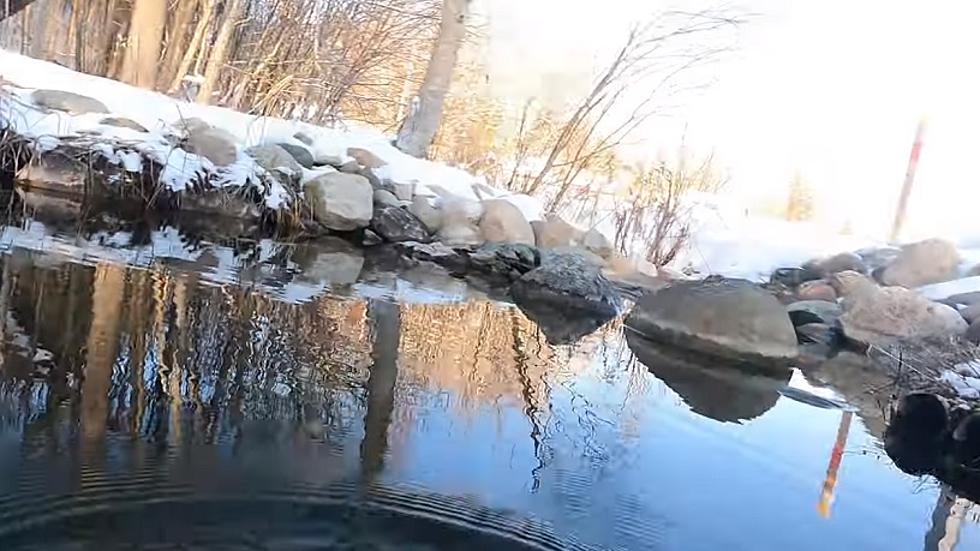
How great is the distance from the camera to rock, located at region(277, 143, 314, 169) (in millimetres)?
6738

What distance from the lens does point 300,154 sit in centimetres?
679

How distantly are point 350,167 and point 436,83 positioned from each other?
5.15 feet

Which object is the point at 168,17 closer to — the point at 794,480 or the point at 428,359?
the point at 428,359

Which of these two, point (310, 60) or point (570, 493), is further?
point (310, 60)

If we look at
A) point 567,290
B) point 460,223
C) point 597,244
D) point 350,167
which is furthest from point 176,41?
point 567,290

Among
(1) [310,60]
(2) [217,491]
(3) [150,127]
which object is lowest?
(2) [217,491]

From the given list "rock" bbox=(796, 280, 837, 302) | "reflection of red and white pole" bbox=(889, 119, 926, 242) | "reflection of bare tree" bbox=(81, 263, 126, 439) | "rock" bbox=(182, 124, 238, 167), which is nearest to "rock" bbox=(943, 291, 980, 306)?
"rock" bbox=(796, 280, 837, 302)

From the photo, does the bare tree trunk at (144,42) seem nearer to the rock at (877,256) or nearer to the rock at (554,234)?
the rock at (554,234)

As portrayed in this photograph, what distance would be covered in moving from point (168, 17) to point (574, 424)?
22.1 ft

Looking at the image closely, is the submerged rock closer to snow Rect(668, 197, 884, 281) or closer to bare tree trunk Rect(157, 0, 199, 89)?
snow Rect(668, 197, 884, 281)

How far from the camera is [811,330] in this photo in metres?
5.30

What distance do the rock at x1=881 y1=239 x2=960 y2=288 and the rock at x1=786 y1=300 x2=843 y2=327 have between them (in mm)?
1634

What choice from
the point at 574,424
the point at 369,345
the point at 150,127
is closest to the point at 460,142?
the point at 150,127

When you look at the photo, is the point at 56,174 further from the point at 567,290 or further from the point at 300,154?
the point at 567,290
